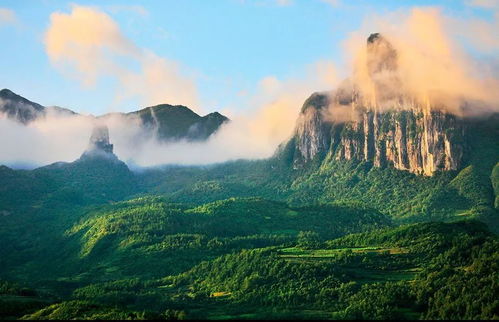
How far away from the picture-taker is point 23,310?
166125mm

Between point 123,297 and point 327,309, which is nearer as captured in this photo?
point 327,309

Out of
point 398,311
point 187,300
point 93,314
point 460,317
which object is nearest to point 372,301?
point 398,311

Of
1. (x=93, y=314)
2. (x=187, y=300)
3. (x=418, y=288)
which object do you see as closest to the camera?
(x=93, y=314)

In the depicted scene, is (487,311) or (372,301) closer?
(487,311)

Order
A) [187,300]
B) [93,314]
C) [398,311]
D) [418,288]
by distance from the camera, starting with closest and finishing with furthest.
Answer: [93,314], [398,311], [418,288], [187,300]

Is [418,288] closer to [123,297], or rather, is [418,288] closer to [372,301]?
[372,301]

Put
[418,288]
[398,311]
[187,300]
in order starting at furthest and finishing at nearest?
[187,300]
[418,288]
[398,311]

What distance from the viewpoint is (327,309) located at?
581ft

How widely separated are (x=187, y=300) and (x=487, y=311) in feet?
253

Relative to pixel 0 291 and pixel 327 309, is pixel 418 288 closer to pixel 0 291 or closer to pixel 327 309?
pixel 327 309

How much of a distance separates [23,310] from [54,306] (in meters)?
7.59

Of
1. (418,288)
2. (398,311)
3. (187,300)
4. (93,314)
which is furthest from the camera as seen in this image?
(187,300)

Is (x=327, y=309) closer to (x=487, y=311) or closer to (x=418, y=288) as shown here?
(x=418, y=288)

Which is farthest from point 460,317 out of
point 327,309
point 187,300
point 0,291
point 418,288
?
point 0,291
